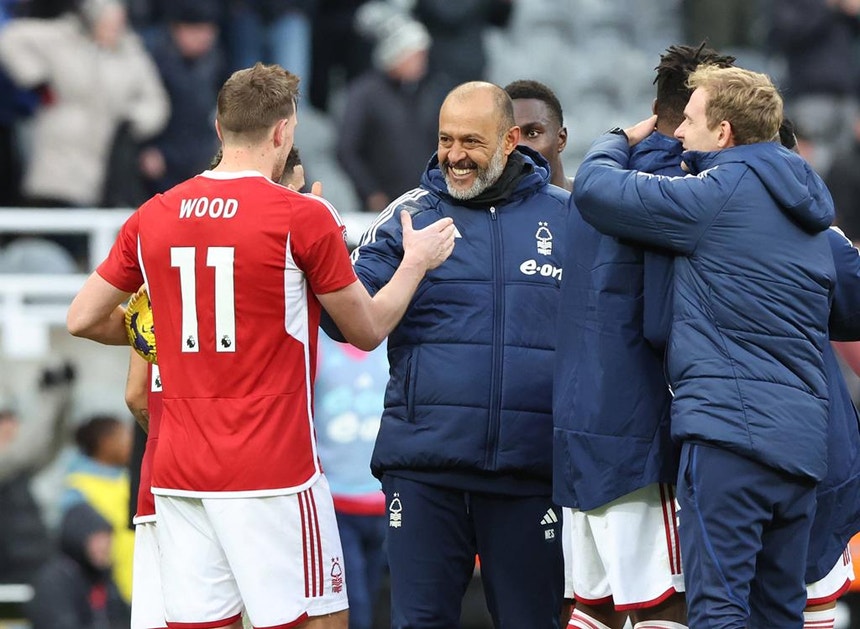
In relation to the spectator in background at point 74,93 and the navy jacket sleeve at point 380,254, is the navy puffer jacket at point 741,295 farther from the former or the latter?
the spectator in background at point 74,93

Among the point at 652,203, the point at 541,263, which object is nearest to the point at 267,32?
the point at 541,263

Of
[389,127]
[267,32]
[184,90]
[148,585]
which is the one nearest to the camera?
[148,585]

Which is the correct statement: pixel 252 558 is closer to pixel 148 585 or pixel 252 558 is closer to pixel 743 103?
pixel 148 585

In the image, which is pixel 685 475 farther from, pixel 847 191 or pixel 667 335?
pixel 847 191

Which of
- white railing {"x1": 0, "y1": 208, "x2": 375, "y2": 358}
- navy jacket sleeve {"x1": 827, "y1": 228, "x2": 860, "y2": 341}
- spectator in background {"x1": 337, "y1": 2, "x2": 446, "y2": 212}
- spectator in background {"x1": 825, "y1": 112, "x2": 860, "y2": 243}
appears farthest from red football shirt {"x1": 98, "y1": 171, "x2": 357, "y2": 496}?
spectator in background {"x1": 825, "y1": 112, "x2": 860, "y2": 243}

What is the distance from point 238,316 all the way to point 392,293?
52 cm

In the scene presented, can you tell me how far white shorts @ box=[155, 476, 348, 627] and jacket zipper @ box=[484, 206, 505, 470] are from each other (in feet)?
1.94

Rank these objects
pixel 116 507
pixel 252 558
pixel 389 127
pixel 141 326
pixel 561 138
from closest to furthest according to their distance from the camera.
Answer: pixel 252 558 < pixel 141 326 < pixel 561 138 < pixel 116 507 < pixel 389 127

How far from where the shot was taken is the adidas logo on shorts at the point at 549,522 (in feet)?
18.6

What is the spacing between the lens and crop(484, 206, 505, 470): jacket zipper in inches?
220

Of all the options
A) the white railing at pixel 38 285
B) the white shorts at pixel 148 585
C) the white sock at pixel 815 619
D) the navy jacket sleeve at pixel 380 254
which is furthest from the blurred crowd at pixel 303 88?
the white sock at pixel 815 619

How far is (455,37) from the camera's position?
41.9ft

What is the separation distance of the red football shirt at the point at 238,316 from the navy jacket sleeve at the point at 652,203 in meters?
0.78

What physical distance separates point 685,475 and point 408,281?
1.09m
